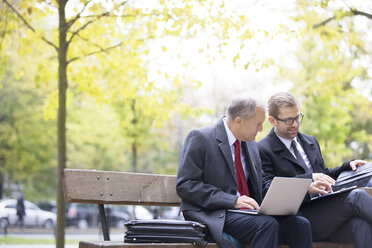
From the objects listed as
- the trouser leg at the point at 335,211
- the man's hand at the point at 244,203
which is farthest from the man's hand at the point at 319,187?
the man's hand at the point at 244,203

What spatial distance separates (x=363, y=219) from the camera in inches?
173

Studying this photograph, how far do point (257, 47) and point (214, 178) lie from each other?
4471 millimetres

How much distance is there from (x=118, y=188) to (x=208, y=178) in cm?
77

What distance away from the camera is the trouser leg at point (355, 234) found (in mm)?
4264

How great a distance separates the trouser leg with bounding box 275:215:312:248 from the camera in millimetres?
4105

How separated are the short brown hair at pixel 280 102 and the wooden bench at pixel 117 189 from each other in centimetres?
103

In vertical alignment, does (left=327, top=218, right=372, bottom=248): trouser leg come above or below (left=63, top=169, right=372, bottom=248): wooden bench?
below

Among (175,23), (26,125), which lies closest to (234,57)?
(175,23)

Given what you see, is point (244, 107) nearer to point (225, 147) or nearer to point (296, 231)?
point (225, 147)

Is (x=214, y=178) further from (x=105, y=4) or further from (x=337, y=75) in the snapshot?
(x=337, y=75)

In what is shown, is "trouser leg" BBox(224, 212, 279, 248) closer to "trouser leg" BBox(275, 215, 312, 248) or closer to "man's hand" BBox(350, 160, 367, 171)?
"trouser leg" BBox(275, 215, 312, 248)

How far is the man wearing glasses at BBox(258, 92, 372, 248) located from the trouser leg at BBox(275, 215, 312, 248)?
456mm

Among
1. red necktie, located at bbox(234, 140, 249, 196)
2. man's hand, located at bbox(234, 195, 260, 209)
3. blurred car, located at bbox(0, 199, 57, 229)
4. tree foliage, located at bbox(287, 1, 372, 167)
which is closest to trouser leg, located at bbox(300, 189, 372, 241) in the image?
red necktie, located at bbox(234, 140, 249, 196)

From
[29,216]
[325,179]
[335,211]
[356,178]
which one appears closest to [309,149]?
[356,178]
